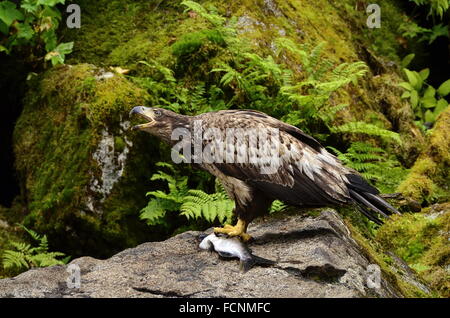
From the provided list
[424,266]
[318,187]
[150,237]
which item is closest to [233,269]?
[318,187]

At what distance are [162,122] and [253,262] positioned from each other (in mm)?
1507

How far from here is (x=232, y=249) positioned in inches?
191

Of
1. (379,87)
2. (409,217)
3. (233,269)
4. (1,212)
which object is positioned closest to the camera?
(233,269)

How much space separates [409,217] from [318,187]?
2.29 m

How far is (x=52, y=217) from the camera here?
7.31 m

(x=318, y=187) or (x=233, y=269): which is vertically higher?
(x=318, y=187)

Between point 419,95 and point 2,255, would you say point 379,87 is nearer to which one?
point 419,95

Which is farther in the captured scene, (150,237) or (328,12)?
(328,12)

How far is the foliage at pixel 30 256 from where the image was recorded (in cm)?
677

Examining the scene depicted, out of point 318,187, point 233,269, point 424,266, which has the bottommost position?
point 424,266

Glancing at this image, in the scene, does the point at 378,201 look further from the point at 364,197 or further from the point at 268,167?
the point at 268,167

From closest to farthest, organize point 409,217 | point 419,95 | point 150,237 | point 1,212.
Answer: point 409,217 < point 150,237 < point 1,212 < point 419,95
